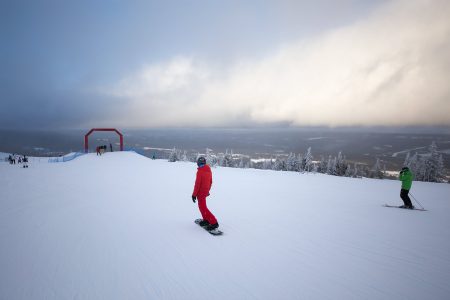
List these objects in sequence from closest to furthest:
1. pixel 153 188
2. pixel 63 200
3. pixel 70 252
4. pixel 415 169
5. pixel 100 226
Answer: pixel 70 252, pixel 100 226, pixel 63 200, pixel 153 188, pixel 415 169

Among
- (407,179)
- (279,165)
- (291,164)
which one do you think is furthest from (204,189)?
(279,165)

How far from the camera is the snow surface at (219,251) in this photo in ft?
12.6

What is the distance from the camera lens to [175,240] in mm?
5695

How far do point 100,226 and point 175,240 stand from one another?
2494 mm

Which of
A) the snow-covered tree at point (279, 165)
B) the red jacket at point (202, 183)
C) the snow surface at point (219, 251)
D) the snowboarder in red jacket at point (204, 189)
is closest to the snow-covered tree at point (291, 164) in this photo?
the snow-covered tree at point (279, 165)

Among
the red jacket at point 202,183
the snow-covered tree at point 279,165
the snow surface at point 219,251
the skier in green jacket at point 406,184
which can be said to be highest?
the red jacket at point 202,183

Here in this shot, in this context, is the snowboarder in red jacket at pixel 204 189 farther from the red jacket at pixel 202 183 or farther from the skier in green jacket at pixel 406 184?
the skier in green jacket at pixel 406 184

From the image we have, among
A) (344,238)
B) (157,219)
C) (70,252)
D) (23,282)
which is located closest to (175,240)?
(157,219)

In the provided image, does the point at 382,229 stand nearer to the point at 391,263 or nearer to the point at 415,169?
the point at 391,263

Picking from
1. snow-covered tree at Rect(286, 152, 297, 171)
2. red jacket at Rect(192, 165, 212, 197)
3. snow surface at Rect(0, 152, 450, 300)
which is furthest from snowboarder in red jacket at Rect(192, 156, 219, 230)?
snow-covered tree at Rect(286, 152, 297, 171)

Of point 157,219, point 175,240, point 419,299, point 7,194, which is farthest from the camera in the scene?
point 7,194

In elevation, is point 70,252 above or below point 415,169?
above

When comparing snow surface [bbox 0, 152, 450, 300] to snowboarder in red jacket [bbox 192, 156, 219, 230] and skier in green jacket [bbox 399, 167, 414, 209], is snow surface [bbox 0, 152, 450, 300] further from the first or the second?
skier in green jacket [bbox 399, 167, 414, 209]

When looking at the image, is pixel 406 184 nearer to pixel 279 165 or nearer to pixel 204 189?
pixel 204 189
